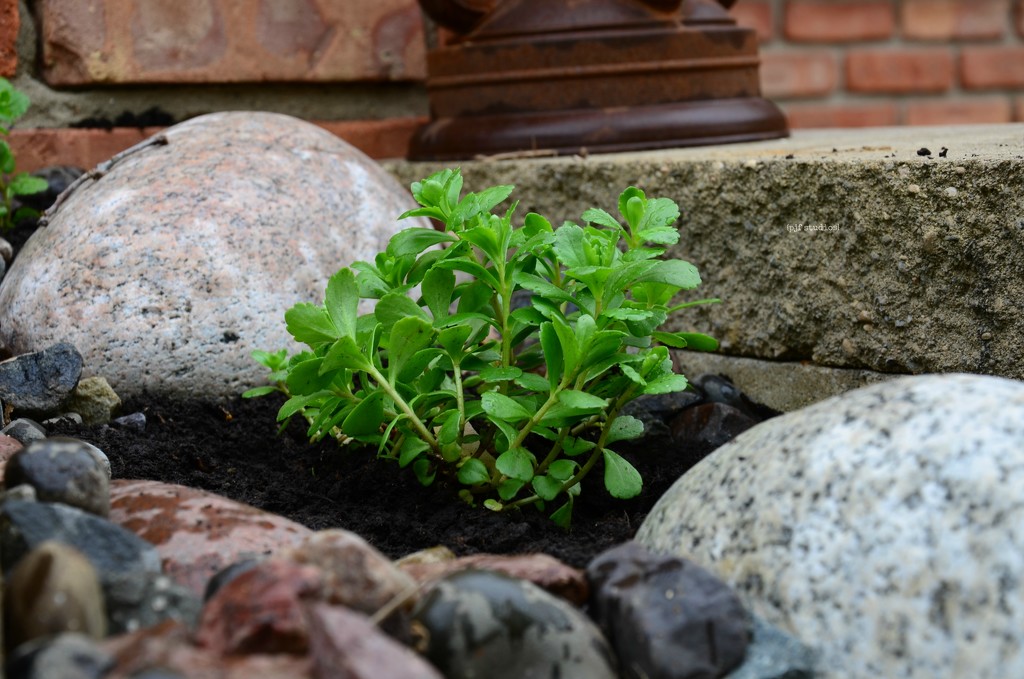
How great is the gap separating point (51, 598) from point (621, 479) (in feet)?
2.63

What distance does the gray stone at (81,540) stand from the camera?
1.16 m

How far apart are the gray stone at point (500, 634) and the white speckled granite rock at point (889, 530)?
0.23 m

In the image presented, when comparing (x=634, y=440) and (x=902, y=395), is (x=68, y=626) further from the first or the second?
(x=634, y=440)

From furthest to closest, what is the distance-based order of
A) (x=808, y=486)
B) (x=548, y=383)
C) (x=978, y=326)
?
(x=978, y=326) → (x=548, y=383) → (x=808, y=486)

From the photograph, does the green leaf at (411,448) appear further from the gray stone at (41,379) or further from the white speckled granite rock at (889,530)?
the gray stone at (41,379)

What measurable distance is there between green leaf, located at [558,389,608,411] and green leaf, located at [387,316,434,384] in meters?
0.20

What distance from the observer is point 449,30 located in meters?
3.04

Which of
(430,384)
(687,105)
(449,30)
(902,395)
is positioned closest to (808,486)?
(902,395)

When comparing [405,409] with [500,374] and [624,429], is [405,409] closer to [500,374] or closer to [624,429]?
[500,374]

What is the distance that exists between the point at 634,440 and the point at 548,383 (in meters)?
0.39

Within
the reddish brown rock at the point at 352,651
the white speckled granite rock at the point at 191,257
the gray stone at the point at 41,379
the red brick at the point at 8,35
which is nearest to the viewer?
the reddish brown rock at the point at 352,651

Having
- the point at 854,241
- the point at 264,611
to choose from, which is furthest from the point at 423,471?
the point at 854,241

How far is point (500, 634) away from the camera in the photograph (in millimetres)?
1123

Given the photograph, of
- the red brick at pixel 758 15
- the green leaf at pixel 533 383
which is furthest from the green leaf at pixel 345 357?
the red brick at pixel 758 15
